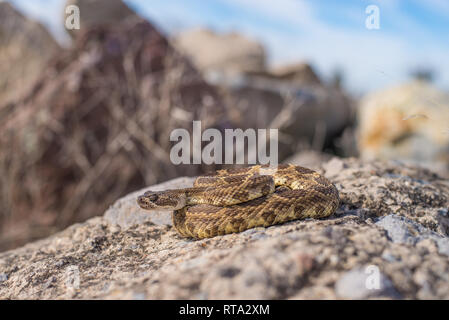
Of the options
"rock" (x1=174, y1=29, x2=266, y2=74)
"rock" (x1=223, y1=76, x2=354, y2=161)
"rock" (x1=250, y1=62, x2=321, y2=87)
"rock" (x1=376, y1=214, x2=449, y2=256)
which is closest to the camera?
"rock" (x1=376, y1=214, x2=449, y2=256)

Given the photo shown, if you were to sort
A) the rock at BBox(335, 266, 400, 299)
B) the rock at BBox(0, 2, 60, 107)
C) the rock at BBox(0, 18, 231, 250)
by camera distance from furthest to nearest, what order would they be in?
the rock at BBox(0, 2, 60, 107) < the rock at BBox(0, 18, 231, 250) < the rock at BBox(335, 266, 400, 299)

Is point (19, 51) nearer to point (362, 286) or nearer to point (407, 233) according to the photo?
point (407, 233)

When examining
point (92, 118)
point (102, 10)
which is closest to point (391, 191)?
point (92, 118)

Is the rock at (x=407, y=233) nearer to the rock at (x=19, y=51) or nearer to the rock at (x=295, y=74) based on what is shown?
the rock at (x=19, y=51)

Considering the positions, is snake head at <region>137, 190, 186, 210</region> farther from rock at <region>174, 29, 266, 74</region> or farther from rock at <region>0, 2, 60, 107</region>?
rock at <region>174, 29, 266, 74</region>

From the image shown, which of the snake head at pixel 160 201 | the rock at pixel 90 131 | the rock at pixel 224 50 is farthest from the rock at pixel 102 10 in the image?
the snake head at pixel 160 201

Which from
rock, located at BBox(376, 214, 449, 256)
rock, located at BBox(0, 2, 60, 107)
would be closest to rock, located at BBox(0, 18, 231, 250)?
rock, located at BBox(0, 2, 60, 107)
